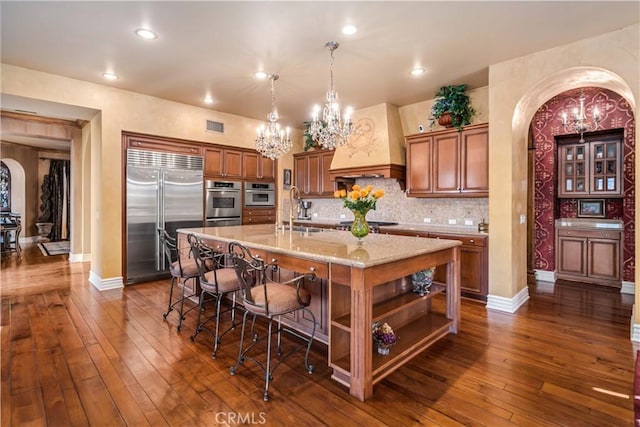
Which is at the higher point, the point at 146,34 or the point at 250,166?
the point at 146,34

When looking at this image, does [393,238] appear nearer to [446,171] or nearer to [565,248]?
[446,171]

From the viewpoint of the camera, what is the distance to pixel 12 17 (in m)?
2.89

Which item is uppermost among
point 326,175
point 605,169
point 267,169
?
point 267,169

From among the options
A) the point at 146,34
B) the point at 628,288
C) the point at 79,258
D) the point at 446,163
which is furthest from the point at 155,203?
the point at 628,288

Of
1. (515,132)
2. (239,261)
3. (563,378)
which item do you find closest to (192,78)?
(239,261)

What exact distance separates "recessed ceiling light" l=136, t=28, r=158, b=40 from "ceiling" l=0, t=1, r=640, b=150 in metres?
0.06

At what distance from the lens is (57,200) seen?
10.2 metres

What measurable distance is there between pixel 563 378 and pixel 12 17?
17.4ft

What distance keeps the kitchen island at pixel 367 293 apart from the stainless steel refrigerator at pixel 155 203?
251 cm

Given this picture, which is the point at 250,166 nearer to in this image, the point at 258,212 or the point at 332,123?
the point at 258,212

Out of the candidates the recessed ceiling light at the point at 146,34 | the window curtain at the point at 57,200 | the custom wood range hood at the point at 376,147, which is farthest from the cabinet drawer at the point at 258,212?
the window curtain at the point at 57,200

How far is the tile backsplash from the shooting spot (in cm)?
480

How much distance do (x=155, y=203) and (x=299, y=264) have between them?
3677 mm

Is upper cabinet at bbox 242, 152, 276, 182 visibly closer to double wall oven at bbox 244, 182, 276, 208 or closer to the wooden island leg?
double wall oven at bbox 244, 182, 276, 208
